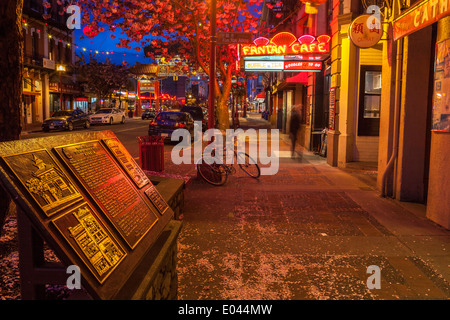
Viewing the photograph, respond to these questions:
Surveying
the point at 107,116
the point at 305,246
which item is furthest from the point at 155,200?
the point at 107,116

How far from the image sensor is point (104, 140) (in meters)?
3.44

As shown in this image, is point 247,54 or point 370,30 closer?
point 370,30

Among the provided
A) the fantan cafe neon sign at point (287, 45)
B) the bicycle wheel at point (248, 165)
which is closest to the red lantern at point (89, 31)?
the fantan cafe neon sign at point (287, 45)

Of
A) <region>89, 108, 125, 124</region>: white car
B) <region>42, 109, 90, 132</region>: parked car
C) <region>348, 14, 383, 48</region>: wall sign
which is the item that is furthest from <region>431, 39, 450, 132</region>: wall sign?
<region>89, 108, 125, 124</region>: white car

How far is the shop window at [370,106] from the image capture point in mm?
13125

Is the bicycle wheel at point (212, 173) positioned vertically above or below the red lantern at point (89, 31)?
below

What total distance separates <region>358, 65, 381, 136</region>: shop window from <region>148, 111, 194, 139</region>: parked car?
10.1m

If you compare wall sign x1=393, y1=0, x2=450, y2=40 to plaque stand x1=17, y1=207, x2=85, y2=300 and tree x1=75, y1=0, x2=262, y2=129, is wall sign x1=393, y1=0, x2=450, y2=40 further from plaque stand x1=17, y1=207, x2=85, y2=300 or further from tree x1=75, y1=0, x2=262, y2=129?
tree x1=75, y1=0, x2=262, y2=129

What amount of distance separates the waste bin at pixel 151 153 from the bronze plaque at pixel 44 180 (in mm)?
6191

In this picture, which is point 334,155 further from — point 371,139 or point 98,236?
point 98,236

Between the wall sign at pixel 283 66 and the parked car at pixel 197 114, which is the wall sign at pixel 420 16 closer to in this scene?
the wall sign at pixel 283 66
